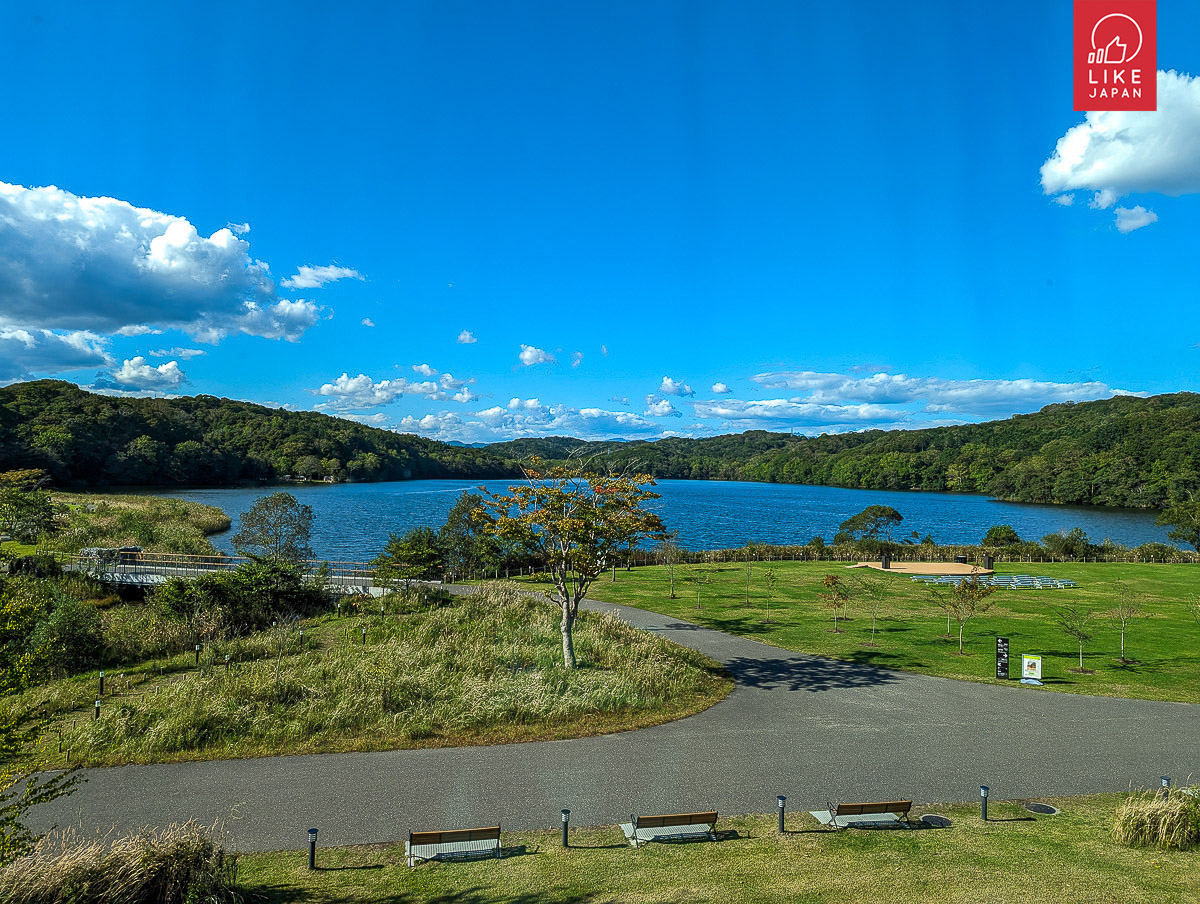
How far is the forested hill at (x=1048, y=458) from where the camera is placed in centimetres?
9619

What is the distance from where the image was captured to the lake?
191ft

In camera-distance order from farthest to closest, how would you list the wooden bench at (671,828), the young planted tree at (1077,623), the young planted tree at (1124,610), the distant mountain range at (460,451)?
the distant mountain range at (460,451)
the young planted tree at (1124,610)
the young planted tree at (1077,623)
the wooden bench at (671,828)

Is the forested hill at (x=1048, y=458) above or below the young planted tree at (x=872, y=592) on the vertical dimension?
above

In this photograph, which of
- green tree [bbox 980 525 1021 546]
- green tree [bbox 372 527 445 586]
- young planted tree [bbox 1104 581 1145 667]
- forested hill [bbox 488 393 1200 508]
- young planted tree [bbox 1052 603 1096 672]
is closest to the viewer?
young planted tree [bbox 1052 603 1096 672]

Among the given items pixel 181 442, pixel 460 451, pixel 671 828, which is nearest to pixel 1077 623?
pixel 671 828

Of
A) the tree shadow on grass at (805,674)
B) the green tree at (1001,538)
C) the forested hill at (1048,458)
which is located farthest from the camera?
the forested hill at (1048,458)

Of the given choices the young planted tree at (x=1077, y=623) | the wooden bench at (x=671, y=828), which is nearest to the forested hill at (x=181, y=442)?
the young planted tree at (x=1077, y=623)

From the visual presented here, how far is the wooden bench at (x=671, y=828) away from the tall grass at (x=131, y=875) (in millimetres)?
4839

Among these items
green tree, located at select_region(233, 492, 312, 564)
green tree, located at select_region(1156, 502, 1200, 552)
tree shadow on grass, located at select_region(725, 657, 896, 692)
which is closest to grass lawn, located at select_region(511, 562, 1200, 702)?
tree shadow on grass, located at select_region(725, 657, 896, 692)

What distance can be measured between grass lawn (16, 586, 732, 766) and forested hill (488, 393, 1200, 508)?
12701 mm

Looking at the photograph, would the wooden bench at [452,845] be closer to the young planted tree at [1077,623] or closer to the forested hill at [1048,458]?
the young planted tree at [1077,623]

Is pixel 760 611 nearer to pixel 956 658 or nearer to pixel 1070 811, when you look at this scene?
pixel 956 658

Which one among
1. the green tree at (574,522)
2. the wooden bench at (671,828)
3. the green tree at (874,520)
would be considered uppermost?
the green tree at (574,522)

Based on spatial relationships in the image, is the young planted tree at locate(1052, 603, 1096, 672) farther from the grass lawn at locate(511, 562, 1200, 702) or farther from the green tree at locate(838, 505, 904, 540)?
the green tree at locate(838, 505, 904, 540)
